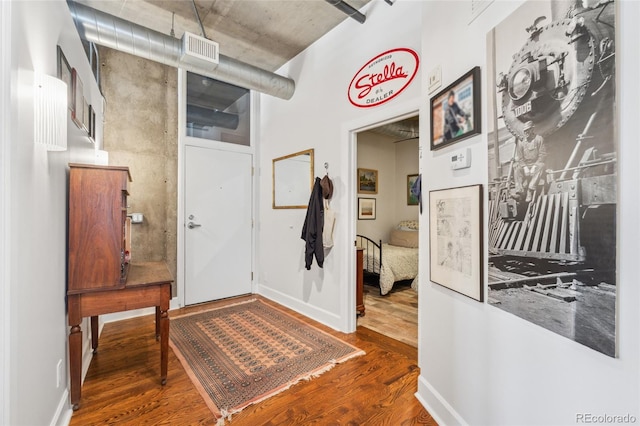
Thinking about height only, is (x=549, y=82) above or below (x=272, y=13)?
below

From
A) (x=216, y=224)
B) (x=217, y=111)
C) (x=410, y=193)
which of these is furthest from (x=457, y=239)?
(x=410, y=193)

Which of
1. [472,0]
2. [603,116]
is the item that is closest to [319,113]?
[472,0]

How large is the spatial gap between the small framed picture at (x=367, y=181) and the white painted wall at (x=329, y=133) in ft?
6.98

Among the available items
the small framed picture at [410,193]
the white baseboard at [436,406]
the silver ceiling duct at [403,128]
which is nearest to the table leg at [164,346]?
the white baseboard at [436,406]

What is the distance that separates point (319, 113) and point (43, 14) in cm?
229

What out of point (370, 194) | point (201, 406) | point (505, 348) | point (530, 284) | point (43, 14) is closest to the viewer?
point (530, 284)

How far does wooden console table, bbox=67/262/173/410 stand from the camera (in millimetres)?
1716

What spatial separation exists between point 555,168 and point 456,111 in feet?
2.20

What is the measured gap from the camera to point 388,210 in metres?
5.96

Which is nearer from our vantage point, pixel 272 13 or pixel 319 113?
pixel 272 13

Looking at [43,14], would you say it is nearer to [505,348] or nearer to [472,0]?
[472,0]

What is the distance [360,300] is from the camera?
3.24 m

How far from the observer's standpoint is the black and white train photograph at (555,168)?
86 cm

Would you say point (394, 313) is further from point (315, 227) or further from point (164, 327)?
point (164, 327)
